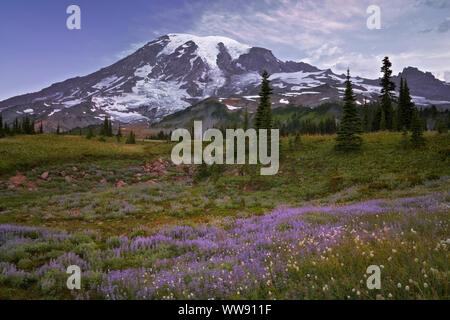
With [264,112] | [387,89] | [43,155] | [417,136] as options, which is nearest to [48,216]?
[43,155]

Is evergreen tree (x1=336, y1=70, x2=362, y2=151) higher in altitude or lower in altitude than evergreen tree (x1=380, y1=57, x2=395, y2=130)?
lower

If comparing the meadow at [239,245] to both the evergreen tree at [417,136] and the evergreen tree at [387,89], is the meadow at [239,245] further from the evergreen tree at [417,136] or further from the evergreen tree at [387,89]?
the evergreen tree at [387,89]

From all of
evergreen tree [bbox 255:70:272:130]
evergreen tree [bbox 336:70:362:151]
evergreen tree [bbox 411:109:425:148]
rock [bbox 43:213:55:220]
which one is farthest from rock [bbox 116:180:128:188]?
evergreen tree [bbox 411:109:425:148]

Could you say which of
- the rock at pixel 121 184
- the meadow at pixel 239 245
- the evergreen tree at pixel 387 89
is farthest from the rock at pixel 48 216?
the evergreen tree at pixel 387 89

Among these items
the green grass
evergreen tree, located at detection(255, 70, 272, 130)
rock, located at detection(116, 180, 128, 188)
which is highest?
evergreen tree, located at detection(255, 70, 272, 130)

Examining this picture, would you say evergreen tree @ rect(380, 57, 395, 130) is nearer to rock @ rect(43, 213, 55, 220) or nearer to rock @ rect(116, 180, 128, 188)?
rock @ rect(116, 180, 128, 188)

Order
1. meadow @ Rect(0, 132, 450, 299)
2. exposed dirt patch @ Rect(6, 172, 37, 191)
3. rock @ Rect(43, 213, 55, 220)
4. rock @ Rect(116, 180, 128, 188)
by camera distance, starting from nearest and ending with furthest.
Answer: meadow @ Rect(0, 132, 450, 299) < rock @ Rect(43, 213, 55, 220) < exposed dirt patch @ Rect(6, 172, 37, 191) < rock @ Rect(116, 180, 128, 188)

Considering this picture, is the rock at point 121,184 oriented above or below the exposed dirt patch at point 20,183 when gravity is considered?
below

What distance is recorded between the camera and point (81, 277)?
471 centimetres

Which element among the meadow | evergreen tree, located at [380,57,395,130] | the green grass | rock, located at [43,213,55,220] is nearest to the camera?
the meadow

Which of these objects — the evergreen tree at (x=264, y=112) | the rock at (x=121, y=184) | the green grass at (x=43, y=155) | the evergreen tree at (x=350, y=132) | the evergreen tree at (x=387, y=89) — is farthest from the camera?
the evergreen tree at (x=387, y=89)

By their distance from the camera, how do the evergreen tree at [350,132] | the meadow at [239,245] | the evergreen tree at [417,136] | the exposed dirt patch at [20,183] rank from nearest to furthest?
the meadow at [239,245]
the exposed dirt patch at [20,183]
the evergreen tree at [417,136]
the evergreen tree at [350,132]

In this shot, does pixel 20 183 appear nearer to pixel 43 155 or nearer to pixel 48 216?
pixel 43 155
